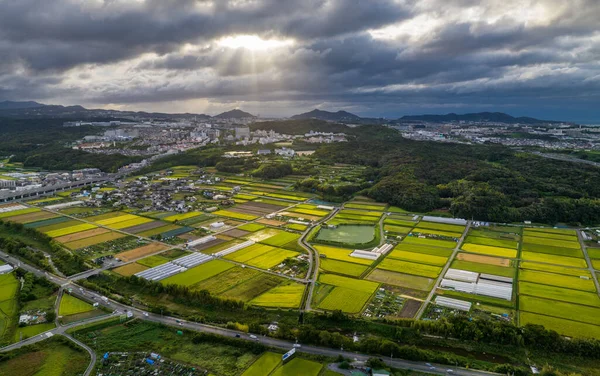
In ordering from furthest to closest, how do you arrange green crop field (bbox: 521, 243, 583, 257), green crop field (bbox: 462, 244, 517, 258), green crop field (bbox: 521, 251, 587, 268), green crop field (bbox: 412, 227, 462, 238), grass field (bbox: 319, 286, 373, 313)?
green crop field (bbox: 412, 227, 462, 238) < green crop field (bbox: 462, 244, 517, 258) < green crop field (bbox: 521, 243, 583, 257) < green crop field (bbox: 521, 251, 587, 268) < grass field (bbox: 319, 286, 373, 313)

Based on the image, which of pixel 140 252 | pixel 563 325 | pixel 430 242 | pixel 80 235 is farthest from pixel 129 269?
pixel 563 325

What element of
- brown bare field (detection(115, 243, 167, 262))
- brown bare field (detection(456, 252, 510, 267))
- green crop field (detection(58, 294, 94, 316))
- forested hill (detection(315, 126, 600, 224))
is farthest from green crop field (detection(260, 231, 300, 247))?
forested hill (detection(315, 126, 600, 224))

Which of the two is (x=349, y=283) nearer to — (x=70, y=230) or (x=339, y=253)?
(x=339, y=253)

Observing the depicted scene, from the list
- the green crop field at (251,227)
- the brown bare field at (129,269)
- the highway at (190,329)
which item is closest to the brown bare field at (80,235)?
the highway at (190,329)

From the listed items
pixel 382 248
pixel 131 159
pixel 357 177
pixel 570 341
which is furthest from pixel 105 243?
pixel 131 159

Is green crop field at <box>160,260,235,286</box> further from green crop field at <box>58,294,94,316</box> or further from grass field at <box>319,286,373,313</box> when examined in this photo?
grass field at <box>319,286,373,313</box>

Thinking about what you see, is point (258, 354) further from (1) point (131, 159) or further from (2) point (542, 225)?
(1) point (131, 159)
